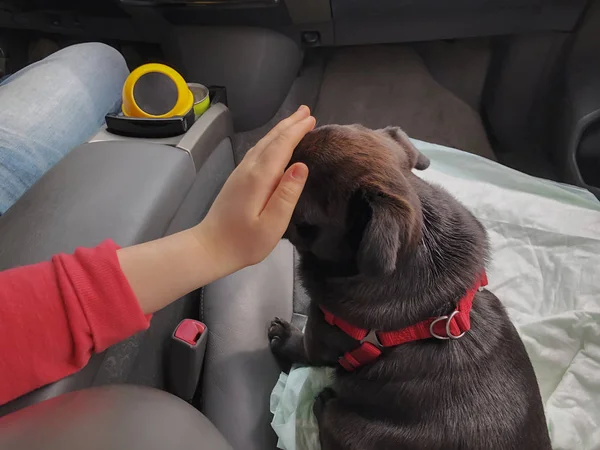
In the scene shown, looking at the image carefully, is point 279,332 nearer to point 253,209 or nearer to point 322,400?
point 322,400

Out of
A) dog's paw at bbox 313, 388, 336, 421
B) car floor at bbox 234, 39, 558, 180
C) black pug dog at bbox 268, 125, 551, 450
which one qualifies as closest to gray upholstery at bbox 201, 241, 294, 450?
dog's paw at bbox 313, 388, 336, 421

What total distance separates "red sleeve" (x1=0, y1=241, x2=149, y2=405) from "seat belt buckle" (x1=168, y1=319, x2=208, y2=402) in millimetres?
356

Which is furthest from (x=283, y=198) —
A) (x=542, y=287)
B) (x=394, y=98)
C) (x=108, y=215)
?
(x=394, y=98)

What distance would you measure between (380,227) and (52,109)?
0.81 m

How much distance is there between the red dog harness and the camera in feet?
3.11

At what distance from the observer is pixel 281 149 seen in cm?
86

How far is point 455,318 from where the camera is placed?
94 cm

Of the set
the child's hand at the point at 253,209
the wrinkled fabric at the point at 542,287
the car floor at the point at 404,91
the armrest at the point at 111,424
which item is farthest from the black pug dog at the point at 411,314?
the car floor at the point at 404,91

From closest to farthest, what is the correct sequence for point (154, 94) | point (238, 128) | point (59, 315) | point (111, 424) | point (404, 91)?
point (111, 424) < point (59, 315) < point (154, 94) < point (238, 128) < point (404, 91)

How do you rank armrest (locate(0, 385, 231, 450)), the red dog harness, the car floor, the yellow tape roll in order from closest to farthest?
1. armrest (locate(0, 385, 231, 450))
2. the red dog harness
3. the yellow tape roll
4. the car floor

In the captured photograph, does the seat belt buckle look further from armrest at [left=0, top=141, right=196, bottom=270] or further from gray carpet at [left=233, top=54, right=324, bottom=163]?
gray carpet at [left=233, top=54, right=324, bottom=163]

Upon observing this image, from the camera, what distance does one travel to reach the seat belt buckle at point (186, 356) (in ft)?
3.67

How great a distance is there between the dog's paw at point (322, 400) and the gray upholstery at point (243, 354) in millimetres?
112

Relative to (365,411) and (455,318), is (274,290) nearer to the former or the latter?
(365,411)
